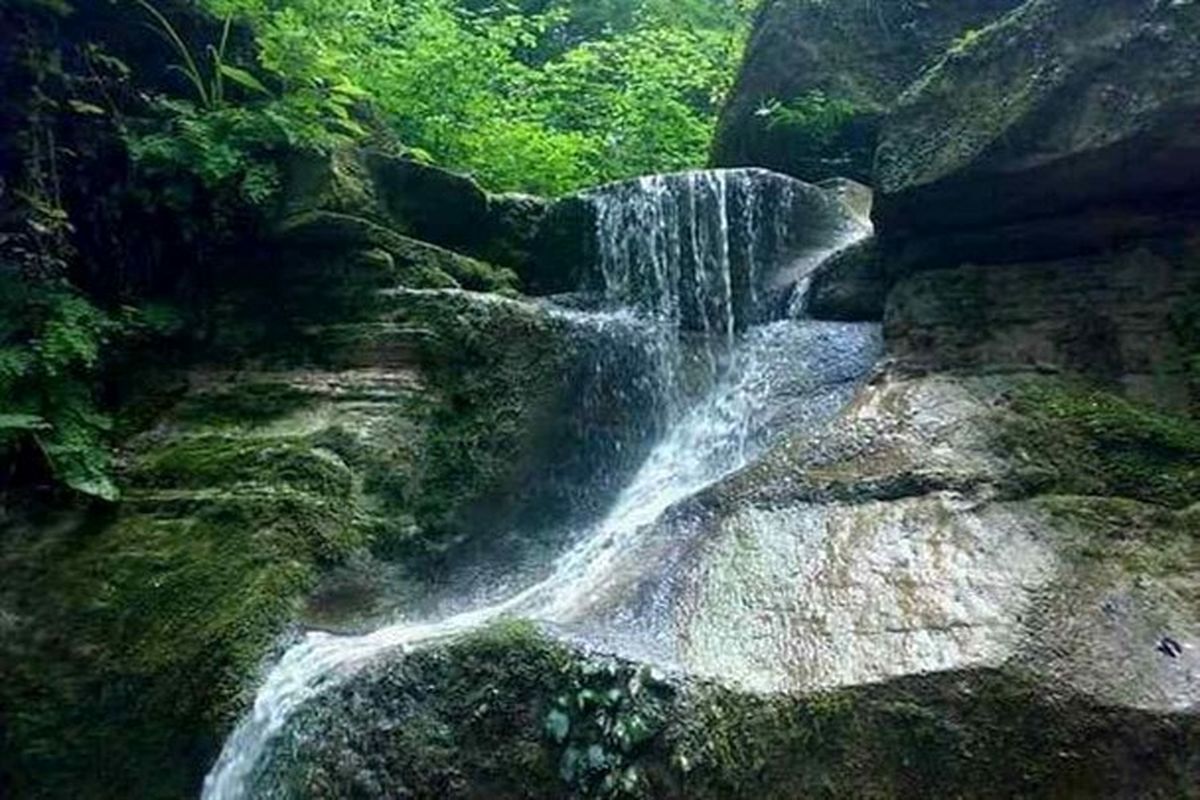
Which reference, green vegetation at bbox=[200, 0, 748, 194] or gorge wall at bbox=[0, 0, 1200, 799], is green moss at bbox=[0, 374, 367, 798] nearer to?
gorge wall at bbox=[0, 0, 1200, 799]

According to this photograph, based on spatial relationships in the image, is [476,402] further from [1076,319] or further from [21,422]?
[1076,319]

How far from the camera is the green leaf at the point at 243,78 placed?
6164mm

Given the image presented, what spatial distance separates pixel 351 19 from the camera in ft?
28.8

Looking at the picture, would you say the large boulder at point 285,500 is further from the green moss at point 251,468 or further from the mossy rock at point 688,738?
the mossy rock at point 688,738

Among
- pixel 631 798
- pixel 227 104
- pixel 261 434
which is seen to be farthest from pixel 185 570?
pixel 227 104

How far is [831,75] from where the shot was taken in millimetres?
8609

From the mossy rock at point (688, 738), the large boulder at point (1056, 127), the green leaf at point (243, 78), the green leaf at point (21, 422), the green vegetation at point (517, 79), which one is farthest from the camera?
the green vegetation at point (517, 79)

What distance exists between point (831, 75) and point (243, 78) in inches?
188

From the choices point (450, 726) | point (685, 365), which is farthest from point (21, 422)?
point (685, 365)

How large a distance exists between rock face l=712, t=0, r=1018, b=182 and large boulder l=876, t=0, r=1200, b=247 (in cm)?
298

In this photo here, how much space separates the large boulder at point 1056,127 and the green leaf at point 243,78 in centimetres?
372


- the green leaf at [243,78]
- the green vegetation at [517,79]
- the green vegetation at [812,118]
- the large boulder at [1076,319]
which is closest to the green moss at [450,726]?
the large boulder at [1076,319]

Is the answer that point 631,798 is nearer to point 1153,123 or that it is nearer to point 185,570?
point 185,570

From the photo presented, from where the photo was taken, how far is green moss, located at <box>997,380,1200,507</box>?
4121 millimetres
